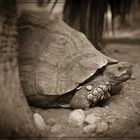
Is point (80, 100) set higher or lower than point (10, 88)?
lower

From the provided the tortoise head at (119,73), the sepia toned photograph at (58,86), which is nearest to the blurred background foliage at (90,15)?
the sepia toned photograph at (58,86)

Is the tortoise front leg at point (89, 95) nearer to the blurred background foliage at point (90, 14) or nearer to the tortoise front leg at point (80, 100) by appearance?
the tortoise front leg at point (80, 100)

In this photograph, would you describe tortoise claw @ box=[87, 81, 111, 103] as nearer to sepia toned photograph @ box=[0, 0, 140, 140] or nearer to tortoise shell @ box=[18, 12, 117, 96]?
sepia toned photograph @ box=[0, 0, 140, 140]

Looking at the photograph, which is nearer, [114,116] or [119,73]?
[114,116]

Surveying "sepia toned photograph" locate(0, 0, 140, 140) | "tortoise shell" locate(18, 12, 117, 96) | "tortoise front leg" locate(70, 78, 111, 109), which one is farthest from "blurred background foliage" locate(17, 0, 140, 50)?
"tortoise front leg" locate(70, 78, 111, 109)

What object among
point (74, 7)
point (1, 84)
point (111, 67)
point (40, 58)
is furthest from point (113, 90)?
point (74, 7)

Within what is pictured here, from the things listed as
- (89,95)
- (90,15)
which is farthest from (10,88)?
(90,15)

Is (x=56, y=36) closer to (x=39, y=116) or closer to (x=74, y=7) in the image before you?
(x=39, y=116)

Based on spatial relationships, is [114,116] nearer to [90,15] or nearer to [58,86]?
[58,86]
